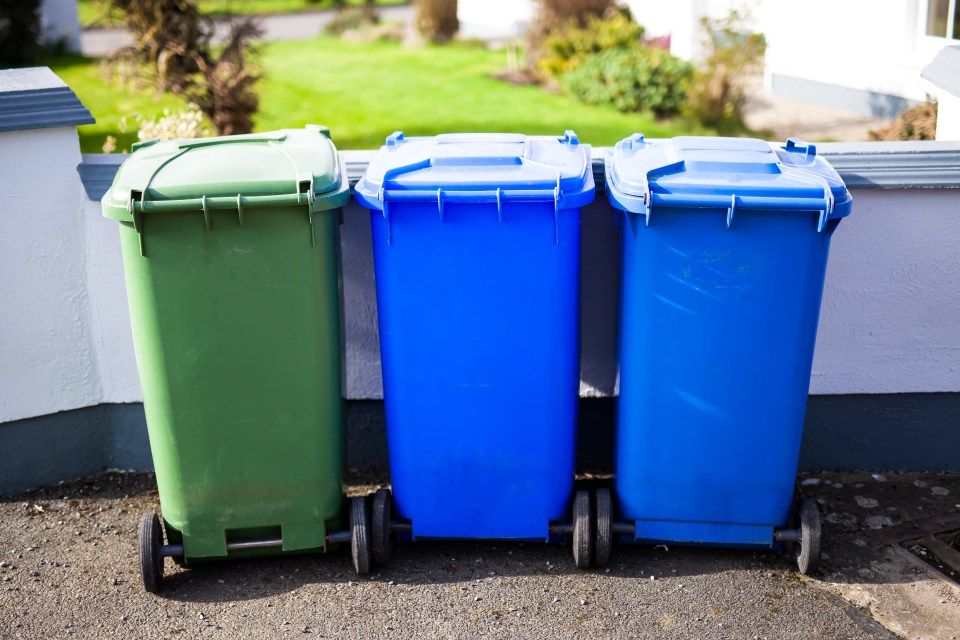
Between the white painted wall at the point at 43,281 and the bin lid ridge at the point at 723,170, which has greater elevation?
the bin lid ridge at the point at 723,170

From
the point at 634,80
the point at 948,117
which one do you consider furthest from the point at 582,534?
the point at 634,80

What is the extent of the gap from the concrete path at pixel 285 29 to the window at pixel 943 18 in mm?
11177

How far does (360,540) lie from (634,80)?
8.42 meters

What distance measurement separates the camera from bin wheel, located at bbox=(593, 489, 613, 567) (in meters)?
3.77

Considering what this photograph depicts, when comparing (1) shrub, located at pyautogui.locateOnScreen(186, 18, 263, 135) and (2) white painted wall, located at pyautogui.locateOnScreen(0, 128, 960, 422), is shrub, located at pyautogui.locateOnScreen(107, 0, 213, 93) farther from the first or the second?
(2) white painted wall, located at pyautogui.locateOnScreen(0, 128, 960, 422)

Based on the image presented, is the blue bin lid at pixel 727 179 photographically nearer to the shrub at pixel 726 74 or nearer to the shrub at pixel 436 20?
the shrub at pixel 726 74

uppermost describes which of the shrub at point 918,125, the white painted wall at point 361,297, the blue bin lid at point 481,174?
the blue bin lid at point 481,174

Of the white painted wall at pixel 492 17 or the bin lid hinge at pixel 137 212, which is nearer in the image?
the bin lid hinge at pixel 137 212

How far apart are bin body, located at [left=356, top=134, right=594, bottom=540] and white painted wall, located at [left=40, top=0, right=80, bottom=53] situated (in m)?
14.5

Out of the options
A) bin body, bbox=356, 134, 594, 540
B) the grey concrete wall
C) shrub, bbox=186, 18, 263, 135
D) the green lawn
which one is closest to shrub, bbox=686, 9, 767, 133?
the green lawn

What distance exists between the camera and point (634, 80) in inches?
437

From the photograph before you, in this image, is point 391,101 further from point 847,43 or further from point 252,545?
point 252,545

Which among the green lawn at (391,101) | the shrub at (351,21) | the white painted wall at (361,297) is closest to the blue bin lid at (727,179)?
the white painted wall at (361,297)

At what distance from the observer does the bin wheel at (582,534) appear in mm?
3744
